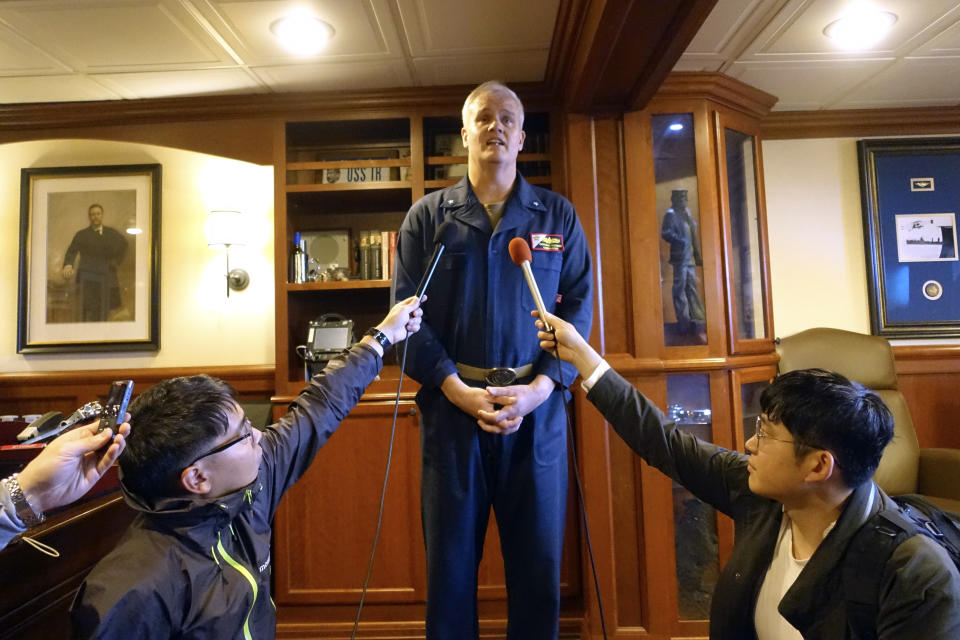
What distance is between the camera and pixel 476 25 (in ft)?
6.65

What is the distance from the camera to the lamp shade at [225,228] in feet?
8.79

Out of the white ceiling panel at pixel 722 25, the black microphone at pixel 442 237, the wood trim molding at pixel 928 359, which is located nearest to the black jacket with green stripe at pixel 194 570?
the black microphone at pixel 442 237

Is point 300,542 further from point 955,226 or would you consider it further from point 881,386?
point 955,226

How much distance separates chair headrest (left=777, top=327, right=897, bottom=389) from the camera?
2434mm

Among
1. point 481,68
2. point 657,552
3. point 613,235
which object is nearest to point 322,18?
point 481,68

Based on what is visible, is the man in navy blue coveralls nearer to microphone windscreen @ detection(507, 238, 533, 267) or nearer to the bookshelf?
microphone windscreen @ detection(507, 238, 533, 267)

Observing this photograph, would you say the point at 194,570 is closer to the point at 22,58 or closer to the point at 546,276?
the point at 546,276

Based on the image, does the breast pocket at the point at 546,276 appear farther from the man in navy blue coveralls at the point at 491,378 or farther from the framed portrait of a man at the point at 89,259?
the framed portrait of a man at the point at 89,259

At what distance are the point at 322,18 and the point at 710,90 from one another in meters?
1.60

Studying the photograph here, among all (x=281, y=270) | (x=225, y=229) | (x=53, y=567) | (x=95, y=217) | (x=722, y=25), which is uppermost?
(x=722, y=25)

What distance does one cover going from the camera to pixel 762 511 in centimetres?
106

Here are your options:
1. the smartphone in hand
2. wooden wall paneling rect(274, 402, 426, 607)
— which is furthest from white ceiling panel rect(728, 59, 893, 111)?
the smartphone in hand

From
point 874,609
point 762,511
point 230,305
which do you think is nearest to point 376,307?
point 230,305

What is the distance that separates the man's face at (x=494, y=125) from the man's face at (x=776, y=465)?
868 mm
